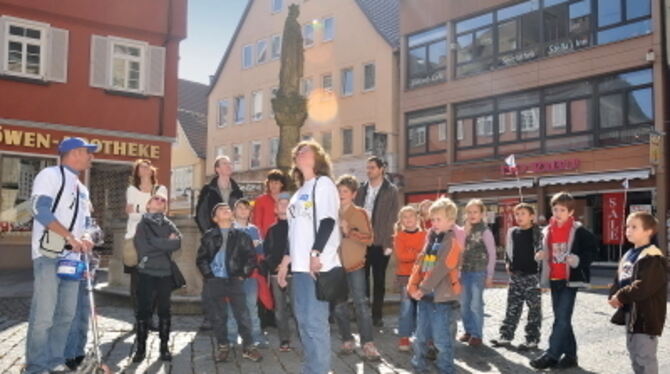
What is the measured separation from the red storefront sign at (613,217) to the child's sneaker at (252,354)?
19.1 metres

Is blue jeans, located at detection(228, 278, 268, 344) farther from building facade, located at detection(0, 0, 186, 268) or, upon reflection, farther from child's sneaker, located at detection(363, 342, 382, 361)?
building facade, located at detection(0, 0, 186, 268)

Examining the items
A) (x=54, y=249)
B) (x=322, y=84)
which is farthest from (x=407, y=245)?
(x=322, y=84)

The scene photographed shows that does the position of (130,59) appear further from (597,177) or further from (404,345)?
(597,177)

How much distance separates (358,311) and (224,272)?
1348mm

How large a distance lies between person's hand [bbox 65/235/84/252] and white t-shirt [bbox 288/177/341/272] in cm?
166

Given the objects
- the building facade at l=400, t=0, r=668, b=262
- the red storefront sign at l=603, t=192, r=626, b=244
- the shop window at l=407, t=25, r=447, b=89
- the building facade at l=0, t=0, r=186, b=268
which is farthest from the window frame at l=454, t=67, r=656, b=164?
the building facade at l=0, t=0, r=186, b=268

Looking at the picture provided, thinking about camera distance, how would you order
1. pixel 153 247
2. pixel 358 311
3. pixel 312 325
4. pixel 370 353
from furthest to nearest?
pixel 358 311, pixel 370 353, pixel 153 247, pixel 312 325

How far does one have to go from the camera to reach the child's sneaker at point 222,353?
6352 millimetres

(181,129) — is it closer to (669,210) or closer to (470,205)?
(669,210)

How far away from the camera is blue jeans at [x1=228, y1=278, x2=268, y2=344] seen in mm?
6957

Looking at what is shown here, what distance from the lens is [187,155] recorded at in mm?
44938

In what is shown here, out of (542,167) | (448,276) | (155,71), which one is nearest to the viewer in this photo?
(448,276)

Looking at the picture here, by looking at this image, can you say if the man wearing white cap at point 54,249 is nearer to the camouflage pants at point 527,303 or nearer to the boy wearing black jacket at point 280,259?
the boy wearing black jacket at point 280,259

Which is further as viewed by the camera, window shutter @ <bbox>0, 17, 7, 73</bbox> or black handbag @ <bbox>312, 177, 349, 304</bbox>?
window shutter @ <bbox>0, 17, 7, 73</bbox>
